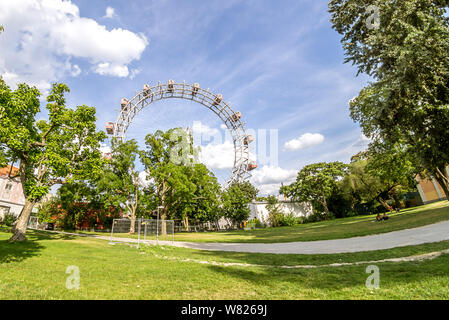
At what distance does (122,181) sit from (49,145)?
16139mm

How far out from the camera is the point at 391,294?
147 inches

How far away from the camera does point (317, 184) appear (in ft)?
151

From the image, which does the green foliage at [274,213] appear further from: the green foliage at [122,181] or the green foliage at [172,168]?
the green foliage at [122,181]

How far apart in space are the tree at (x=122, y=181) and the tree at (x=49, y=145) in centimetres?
1029

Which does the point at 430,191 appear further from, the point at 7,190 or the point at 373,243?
the point at 7,190

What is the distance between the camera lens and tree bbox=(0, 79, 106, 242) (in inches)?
449

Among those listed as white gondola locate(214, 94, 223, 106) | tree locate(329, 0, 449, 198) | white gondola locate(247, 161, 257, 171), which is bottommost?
tree locate(329, 0, 449, 198)

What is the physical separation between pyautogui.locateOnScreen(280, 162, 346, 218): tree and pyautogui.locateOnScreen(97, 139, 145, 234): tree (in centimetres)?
3285

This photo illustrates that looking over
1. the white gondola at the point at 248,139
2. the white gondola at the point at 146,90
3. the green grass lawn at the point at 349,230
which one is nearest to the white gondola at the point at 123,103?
the white gondola at the point at 146,90

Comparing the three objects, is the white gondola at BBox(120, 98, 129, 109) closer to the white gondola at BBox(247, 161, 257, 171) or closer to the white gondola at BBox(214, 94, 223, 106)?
the white gondola at BBox(214, 94, 223, 106)

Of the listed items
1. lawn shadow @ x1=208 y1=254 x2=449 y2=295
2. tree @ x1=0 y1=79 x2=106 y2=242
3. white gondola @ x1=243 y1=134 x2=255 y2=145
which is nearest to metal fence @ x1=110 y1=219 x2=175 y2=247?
tree @ x1=0 y1=79 x2=106 y2=242

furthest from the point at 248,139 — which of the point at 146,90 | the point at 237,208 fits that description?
the point at 146,90

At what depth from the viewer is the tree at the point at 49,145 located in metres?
11.4
